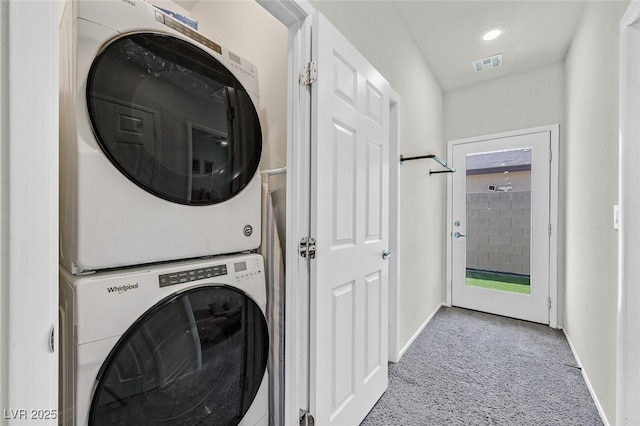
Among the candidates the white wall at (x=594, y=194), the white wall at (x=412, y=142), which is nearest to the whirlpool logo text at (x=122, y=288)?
the white wall at (x=412, y=142)

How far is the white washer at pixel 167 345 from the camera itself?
2.49ft

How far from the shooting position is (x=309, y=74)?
1.26 meters

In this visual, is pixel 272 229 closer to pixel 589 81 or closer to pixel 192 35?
pixel 192 35

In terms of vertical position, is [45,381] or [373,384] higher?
[45,381]

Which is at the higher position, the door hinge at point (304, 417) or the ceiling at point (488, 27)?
the ceiling at point (488, 27)

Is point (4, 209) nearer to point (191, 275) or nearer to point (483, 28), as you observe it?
point (191, 275)

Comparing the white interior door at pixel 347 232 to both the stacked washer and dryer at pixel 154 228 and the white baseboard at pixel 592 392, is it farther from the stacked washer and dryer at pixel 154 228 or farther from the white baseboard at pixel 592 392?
the white baseboard at pixel 592 392

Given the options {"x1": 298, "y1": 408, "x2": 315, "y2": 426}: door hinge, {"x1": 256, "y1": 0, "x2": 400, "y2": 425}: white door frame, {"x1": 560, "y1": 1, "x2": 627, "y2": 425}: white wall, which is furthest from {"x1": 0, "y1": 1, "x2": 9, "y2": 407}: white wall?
{"x1": 560, "y1": 1, "x2": 627, "y2": 425}: white wall

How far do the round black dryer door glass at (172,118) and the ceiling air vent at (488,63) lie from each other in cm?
287

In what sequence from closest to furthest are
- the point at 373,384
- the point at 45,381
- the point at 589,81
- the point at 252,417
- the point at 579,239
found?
1. the point at 45,381
2. the point at 252,417
3. the point at 373,384
4. the point at 589,81
5. the point at 579,239

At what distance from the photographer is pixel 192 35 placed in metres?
1.06

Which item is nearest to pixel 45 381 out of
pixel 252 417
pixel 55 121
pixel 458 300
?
pixel 55 121

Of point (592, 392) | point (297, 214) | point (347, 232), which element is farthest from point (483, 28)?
point (592, 392)

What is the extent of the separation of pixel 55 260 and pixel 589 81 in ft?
9.93
